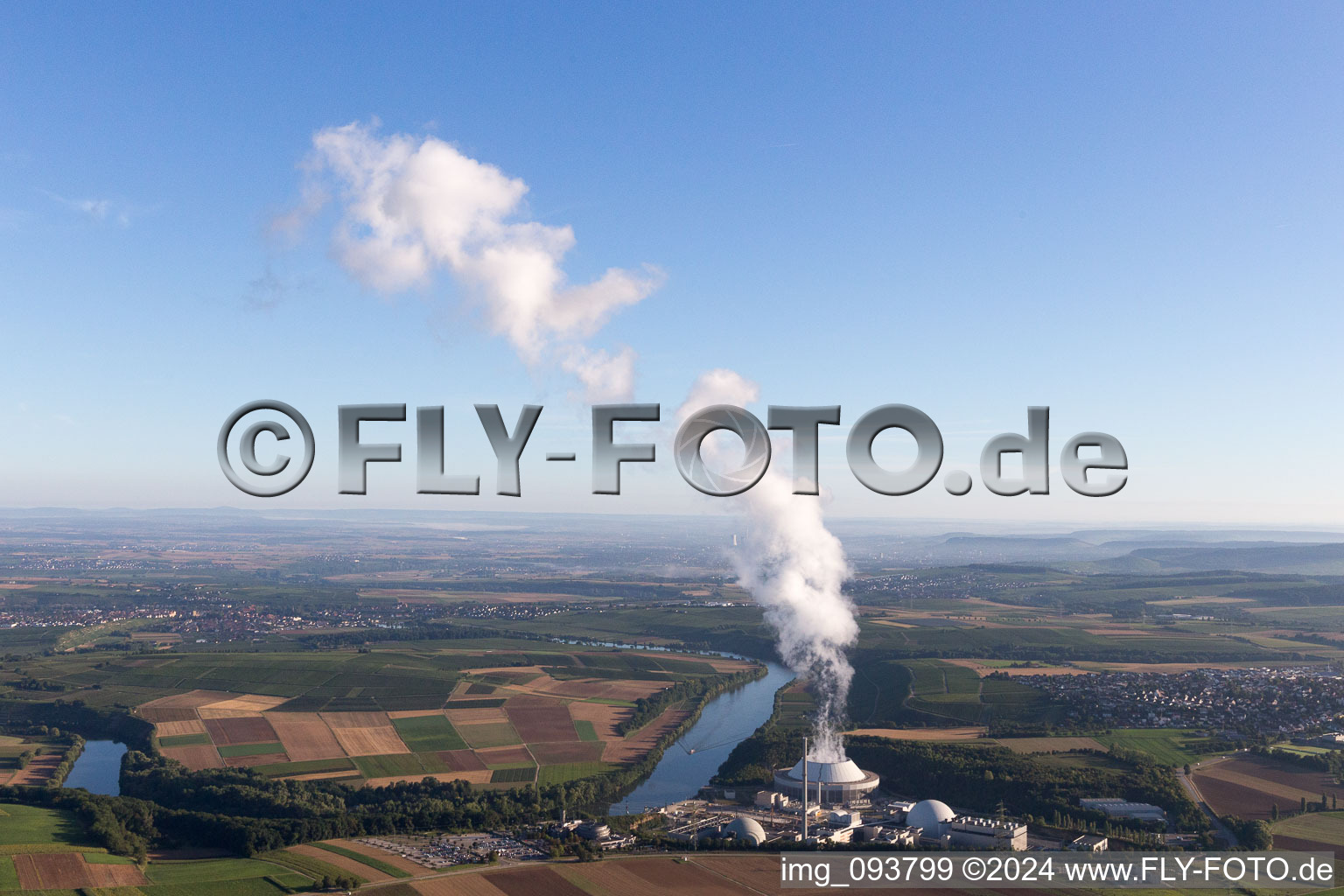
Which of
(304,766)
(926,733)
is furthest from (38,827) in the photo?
(926,733)

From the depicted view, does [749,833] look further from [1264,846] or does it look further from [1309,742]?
[1309,742]

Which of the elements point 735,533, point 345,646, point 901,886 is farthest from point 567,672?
point 901,886

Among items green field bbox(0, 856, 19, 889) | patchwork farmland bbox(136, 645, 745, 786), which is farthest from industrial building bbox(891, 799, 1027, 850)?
green field bbox(0, 856, 19, 889)

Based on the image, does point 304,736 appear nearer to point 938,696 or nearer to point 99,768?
point 99,768

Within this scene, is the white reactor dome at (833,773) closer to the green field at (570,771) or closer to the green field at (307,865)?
the green field at (570,771)

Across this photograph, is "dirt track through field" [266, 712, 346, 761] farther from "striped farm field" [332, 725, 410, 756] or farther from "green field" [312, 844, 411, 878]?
"green field" [312, 844, 411, 878]

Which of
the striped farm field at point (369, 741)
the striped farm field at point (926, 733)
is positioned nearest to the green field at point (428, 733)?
the striped farm field at point (369, 741)
